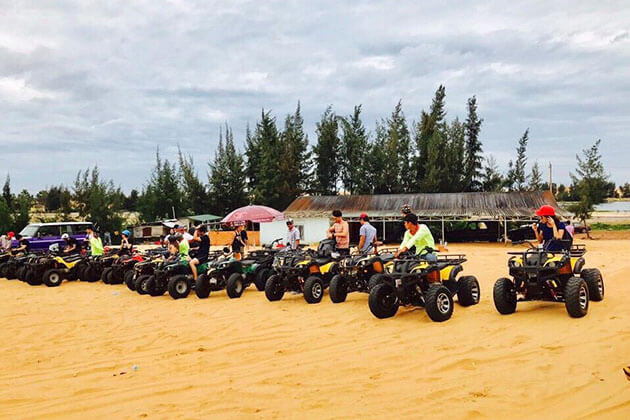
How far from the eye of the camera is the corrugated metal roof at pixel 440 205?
2600 centimetres

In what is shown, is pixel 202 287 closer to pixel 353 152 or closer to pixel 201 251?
pixel 201 251

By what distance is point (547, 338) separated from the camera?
581 centimetres

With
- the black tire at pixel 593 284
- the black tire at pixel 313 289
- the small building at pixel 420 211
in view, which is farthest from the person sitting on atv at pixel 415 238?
the small building at pixel 420 211

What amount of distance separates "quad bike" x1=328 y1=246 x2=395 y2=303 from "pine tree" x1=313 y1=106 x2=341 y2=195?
3408 cm

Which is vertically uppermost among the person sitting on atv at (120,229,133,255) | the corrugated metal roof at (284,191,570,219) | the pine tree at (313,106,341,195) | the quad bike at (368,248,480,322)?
the pine tree at (313,106,341,195)

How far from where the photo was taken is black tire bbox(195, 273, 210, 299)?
10125mm

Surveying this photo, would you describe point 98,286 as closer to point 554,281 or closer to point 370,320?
point 370,320

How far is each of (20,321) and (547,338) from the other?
7788 mm

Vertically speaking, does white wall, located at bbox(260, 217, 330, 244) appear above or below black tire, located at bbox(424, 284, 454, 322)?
above

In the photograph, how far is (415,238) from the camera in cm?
777

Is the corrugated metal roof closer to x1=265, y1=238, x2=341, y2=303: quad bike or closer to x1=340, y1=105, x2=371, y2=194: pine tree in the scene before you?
x1=340, y1=105, x2=371, y2=194: pine tree

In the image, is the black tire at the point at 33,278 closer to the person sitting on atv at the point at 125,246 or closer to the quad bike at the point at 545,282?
the person sitting on atv at the point at 125,246

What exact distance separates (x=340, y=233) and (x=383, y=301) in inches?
104

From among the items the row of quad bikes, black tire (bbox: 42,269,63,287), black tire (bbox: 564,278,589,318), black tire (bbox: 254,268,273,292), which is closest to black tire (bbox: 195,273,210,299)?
the row of quad bikes
